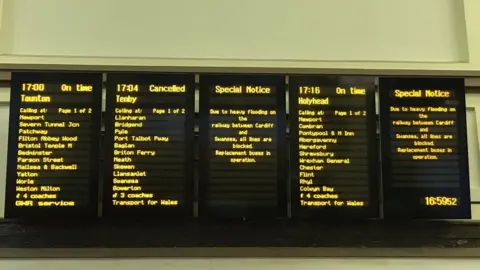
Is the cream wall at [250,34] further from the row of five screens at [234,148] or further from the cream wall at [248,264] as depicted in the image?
the cream wall at [248,264]

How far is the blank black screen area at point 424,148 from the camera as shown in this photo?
6.82ft

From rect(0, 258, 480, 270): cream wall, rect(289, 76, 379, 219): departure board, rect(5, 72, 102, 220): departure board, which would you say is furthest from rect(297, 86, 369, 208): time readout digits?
rect(5, 72, 102, 220): departure board

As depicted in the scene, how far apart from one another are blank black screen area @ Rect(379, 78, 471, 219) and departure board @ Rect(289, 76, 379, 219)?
0.06 m

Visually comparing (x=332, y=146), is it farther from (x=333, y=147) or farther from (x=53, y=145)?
(x=53, y=145)

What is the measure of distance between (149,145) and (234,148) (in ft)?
1.04

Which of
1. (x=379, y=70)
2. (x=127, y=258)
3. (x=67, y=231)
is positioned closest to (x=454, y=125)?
(x=379, y=70)

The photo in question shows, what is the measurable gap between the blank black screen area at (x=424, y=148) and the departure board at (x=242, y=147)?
0.41 meters

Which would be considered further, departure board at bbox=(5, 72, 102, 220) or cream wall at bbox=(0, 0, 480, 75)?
cream wall at bbox=(0, 0, 480, 75)

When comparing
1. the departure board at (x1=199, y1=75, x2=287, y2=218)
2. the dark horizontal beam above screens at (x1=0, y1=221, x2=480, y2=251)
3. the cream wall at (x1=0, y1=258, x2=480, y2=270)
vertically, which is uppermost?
the departure board at (x1=199, y1=75, x2=287, y2=218)

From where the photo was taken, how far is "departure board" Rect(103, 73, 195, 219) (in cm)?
204

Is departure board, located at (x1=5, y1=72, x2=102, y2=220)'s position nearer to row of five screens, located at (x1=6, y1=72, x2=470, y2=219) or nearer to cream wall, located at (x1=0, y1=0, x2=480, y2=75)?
row of five screens, located at (x1=6, y1=72, x2=470, y2=219)

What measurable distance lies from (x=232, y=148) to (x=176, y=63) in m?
0.42

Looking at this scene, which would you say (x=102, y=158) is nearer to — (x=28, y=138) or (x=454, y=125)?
(x=28, y=138)

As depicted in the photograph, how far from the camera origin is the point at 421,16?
2.30m
